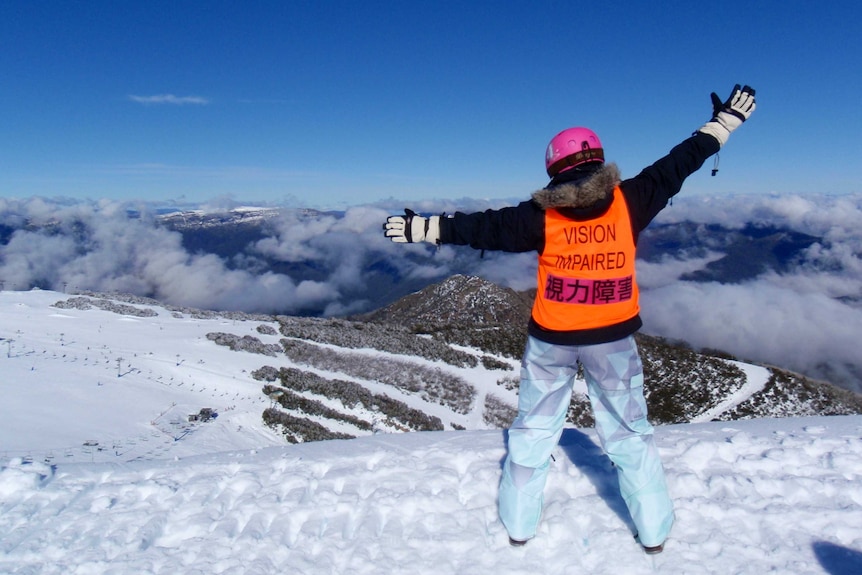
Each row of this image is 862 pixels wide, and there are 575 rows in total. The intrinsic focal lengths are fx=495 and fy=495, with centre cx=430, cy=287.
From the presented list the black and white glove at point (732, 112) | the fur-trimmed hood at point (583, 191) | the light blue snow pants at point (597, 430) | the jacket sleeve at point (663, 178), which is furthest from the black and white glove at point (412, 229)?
the black and white glove at point (732, 112)

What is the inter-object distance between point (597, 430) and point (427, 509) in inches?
74.0

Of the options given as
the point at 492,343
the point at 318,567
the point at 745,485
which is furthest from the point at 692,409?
the point at 318,567

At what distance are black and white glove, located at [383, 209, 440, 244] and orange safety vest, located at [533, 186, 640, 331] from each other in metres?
1.00

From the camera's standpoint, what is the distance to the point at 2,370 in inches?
655

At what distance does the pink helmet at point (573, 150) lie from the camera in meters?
4.14

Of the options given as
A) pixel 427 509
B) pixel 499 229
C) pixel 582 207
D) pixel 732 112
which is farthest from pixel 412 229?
pixel 732 112

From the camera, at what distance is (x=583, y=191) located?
3.96 m

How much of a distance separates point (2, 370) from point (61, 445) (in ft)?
27.8

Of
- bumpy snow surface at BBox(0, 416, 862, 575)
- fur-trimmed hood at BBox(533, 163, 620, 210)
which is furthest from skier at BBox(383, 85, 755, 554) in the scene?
bumpy snow surface at BBox(0, 416, 862, 575)

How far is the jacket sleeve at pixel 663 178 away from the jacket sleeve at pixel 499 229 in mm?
837

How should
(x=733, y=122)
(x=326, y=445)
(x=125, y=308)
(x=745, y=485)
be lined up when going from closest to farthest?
(x=733, y=122), (x=745, y=485), (x=326, y=445), (x=125, y=308)

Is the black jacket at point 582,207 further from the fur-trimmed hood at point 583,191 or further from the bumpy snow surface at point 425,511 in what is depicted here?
the bumpy snow surface at point 425,511

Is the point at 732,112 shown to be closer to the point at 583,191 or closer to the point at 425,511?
the point at 583,191

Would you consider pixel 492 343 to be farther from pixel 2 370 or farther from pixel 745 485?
pixel 745 485
